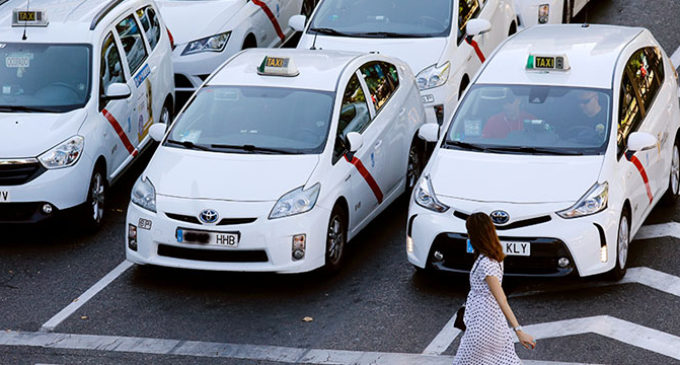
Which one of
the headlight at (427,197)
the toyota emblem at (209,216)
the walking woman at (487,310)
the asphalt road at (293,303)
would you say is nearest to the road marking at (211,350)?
the asphalt road at (293,303)

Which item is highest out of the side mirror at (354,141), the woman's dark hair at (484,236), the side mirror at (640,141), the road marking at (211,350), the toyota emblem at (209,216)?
the woman's dark hair at (484,236)

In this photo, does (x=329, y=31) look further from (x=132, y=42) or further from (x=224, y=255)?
(x=224, y=255)

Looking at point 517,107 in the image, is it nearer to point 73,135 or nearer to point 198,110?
point 198,110

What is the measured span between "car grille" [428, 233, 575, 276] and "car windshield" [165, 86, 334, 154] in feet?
5.09

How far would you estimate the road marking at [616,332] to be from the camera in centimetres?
1017

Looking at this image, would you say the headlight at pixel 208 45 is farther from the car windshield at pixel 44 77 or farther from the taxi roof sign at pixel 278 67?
the taxi roof sign at pixel 278 67

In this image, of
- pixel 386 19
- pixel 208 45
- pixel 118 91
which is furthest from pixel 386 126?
pixel 208 45

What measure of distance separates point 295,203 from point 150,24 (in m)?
4.75

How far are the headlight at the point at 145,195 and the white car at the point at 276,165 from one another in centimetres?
1

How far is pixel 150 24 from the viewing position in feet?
50.2

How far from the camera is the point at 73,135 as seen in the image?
12883 mm

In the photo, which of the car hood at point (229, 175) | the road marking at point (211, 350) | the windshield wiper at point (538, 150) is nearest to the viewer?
the road marking at point (211, 350)

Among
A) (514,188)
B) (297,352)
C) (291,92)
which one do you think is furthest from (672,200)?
(297,352)

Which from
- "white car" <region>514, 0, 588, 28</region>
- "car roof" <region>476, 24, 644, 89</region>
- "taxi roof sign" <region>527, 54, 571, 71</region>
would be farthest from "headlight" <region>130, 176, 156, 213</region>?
"white car" <region>514, 0, 588, 28</region>
